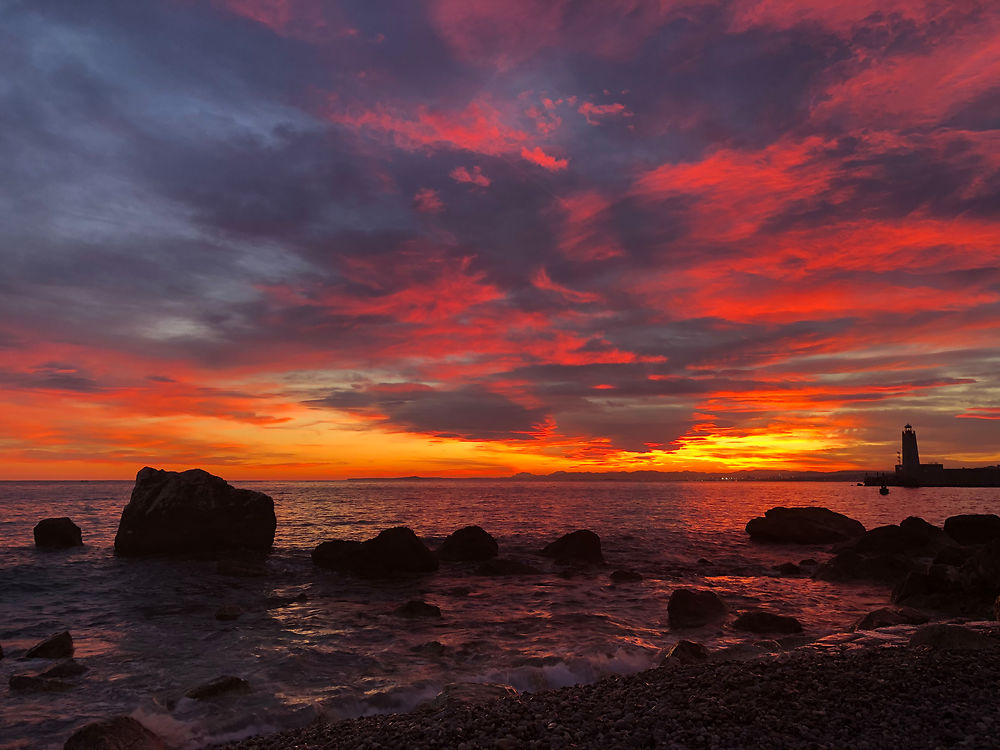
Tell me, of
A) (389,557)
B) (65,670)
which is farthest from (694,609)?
(65,670)

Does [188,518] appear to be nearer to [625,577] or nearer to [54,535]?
[54,535]

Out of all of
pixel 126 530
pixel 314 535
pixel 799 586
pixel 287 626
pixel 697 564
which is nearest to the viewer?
pixel 287 626

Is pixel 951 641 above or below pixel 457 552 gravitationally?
above

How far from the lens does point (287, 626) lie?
17.9 meters

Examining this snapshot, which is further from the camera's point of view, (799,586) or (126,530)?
(126,530)

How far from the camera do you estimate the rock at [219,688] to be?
11.5 metres

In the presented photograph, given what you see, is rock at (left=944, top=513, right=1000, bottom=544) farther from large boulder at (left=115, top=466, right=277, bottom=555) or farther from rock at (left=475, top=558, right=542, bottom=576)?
large boulder at (left=115, top=466, right=277, bottom=555)

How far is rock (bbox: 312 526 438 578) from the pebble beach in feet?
63.6

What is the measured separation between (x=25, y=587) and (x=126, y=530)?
34.0 ft

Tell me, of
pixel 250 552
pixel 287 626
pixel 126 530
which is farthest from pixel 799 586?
pixel 126 530

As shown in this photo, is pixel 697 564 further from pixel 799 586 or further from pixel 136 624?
pixel 136 624

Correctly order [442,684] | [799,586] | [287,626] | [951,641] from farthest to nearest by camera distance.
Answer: [799,586], [287,626], [442,684], [951,641]

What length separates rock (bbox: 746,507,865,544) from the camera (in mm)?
44250

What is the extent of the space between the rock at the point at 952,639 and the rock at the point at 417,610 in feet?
45.2
